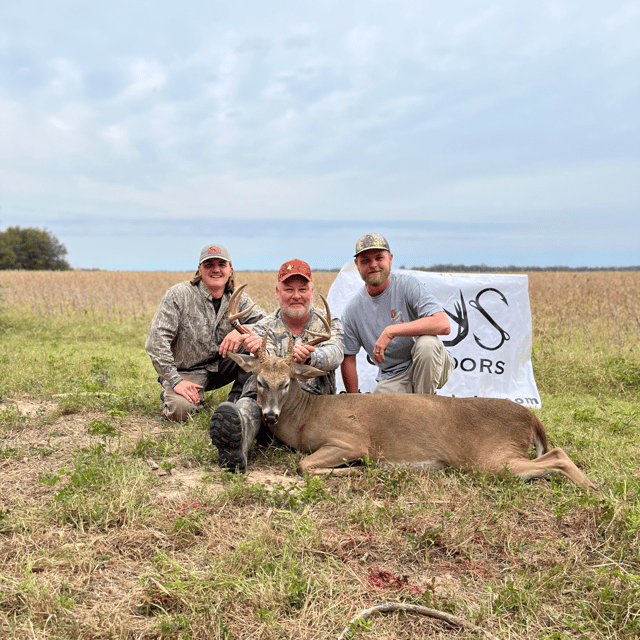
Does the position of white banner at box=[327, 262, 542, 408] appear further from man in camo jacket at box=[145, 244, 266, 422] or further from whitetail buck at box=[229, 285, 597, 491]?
whitetail buck at box=[229, 285, 597, 491]

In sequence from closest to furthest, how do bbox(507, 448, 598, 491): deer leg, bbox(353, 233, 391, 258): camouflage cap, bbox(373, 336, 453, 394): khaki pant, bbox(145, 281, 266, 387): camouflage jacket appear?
bbox(507, 448, 598, 491): deer leg < bbox(373, 336, 453, 394): khaki pant < bbox(353, 233, 391, 258): camouflage cap < bbox(145, 281, 266, 387): camouflage jacket

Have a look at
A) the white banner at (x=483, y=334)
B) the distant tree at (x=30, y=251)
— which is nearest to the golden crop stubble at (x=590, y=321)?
the white banner at (x=483, y=334)

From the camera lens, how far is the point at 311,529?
12.0ft

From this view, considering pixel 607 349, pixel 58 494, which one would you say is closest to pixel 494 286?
pixel 607 349

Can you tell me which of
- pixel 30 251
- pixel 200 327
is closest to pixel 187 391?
pixel 200 327

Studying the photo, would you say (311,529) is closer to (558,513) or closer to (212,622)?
(212,622)

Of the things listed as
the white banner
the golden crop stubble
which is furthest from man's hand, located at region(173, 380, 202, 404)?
the golden crop stubble

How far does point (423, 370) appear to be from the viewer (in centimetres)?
611

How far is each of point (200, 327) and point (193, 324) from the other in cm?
10

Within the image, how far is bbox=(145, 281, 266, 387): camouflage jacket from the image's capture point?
6.95 m

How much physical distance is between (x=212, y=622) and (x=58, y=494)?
6.58 ft

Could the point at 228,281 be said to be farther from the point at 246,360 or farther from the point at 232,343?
the point at 246,360

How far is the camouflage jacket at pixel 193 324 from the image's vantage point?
22.8ft

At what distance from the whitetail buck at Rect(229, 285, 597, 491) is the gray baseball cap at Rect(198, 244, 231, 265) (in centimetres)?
202
